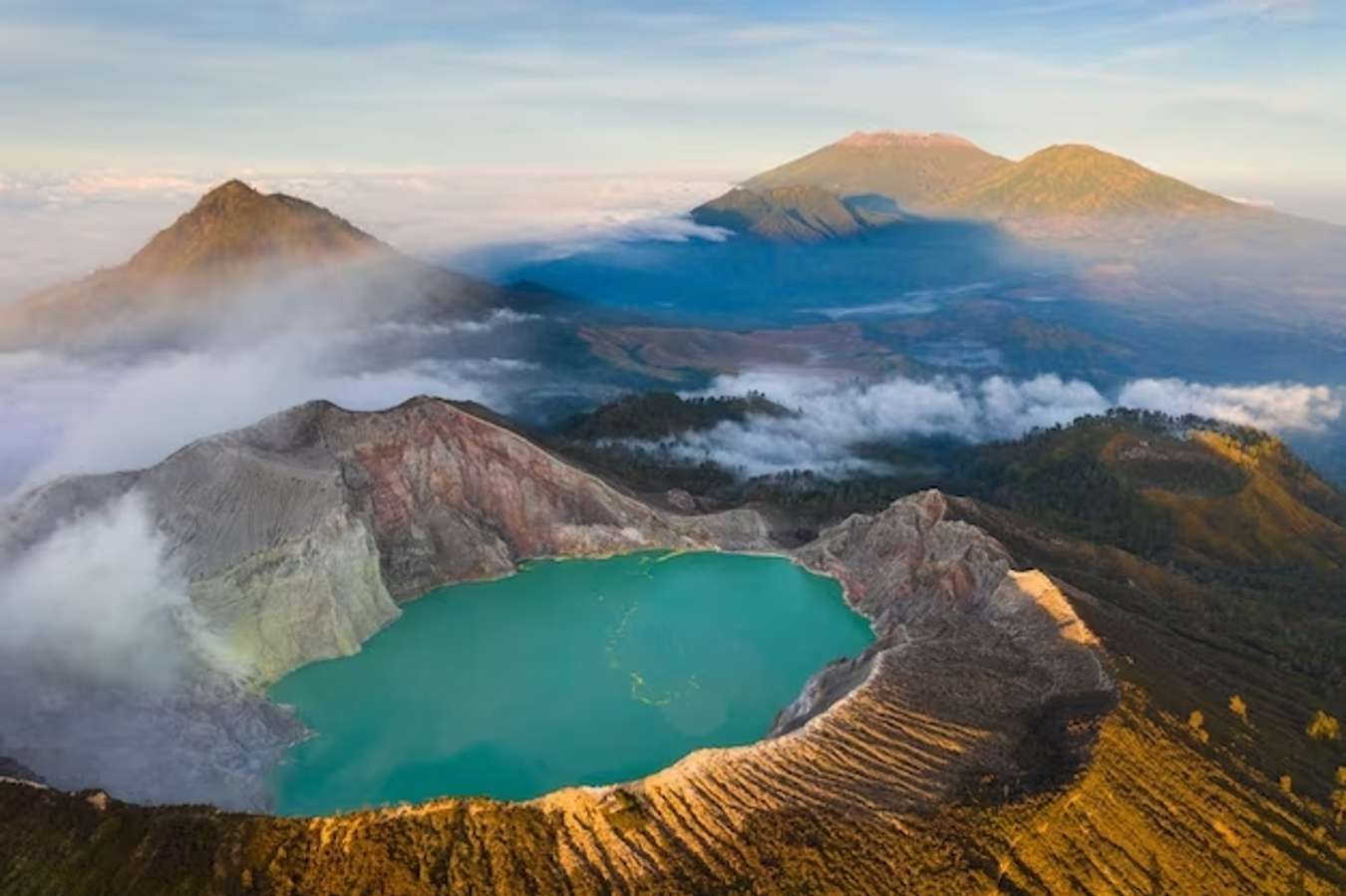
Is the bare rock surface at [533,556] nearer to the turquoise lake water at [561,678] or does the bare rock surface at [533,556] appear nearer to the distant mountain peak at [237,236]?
the turquoise lake water at [561,678]

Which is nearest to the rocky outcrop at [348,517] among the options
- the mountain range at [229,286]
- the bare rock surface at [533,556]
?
the bare rock surface at [533,556]

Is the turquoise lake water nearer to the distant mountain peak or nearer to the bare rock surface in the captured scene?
the bare rock surface

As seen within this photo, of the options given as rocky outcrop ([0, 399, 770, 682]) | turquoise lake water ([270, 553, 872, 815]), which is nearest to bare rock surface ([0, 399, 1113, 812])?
rocky outcrop ([0, 399, 770, 682])

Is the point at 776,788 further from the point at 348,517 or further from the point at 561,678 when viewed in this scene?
the point at 348,517

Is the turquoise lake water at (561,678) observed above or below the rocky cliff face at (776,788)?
below

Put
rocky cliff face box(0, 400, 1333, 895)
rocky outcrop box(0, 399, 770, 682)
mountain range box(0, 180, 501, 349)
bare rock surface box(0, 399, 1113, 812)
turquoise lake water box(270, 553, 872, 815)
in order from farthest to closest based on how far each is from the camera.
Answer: mountain range box(0, 180, 501, 349), rocky outcrop box(0, 399, 770, 682), turquoise lake water box(270, 553, 872, 815), bare rock surface box(0, 399, 1113, 812), rocky cliff face box(0, 400, 1333, 895)

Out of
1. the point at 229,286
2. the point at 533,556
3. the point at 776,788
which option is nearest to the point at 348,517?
the point at 533,556

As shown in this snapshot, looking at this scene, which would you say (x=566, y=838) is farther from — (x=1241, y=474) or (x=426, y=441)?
(x=1241, y=474)

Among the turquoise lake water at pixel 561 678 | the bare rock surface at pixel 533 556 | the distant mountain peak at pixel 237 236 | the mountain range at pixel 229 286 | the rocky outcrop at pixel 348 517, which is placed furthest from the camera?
the distant mountain peak at pixel 237 236
